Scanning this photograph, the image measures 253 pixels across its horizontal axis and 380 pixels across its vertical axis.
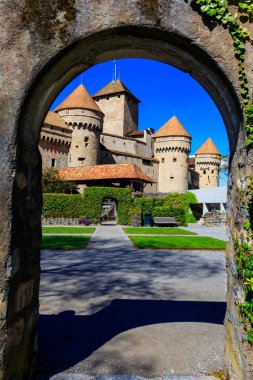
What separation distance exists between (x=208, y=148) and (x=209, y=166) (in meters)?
3.69

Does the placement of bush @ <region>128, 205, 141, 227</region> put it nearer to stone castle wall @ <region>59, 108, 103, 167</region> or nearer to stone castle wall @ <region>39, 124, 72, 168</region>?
stone castle wall @ <region>39, 124, 72, 168</region>

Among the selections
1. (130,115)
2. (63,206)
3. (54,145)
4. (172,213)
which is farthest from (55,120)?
(172,213)

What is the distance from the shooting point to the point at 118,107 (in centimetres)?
6438

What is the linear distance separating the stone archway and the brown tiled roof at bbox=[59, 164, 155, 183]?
1214 inches

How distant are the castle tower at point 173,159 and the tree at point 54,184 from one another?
979 inches

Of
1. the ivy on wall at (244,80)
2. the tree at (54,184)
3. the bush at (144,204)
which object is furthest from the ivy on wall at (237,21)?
the tree at (54,184)

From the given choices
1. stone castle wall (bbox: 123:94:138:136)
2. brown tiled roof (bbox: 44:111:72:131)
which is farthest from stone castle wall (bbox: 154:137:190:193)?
brown tiled roof (bbox: 44:111:72:131)

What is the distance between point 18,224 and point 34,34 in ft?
5.39

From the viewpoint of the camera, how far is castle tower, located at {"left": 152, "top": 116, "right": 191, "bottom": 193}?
56688mm

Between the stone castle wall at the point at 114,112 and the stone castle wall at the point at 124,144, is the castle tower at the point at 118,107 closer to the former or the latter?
the stone castle wall at the point at 114,112

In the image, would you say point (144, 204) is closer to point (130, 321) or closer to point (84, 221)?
point (84, 221)

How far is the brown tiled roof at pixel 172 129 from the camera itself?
57906mm

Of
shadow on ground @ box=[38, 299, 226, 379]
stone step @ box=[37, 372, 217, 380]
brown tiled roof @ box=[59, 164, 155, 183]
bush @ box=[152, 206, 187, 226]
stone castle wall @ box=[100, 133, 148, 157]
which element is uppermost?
stone castle wall @ box=[100, 133, 148, 157]

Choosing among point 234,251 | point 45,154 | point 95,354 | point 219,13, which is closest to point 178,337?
point 95,354
